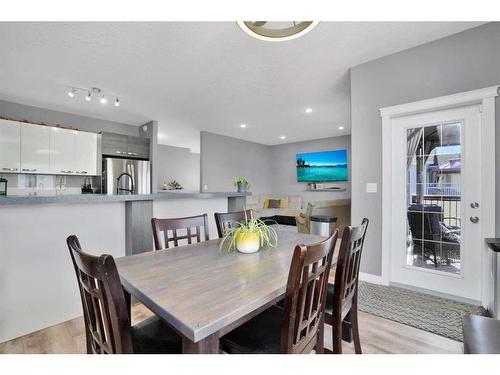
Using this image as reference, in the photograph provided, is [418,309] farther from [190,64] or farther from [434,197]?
[190,64]

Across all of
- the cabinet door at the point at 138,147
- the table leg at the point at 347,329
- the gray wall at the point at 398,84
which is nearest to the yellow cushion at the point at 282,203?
the cabinet door at the point at 138,147

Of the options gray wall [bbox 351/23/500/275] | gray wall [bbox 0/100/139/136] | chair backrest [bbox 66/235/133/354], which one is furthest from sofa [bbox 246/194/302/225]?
chair backrest [bbox 66/235/133/354]

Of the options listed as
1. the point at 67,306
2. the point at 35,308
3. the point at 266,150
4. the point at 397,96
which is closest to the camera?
the point at 35,308

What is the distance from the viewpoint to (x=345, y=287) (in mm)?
1358

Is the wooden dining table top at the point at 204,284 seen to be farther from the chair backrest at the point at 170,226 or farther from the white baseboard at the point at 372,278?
the white baseboard at the point at 372,278

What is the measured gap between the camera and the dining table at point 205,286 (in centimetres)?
76

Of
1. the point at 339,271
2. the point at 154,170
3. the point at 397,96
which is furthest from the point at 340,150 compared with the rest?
the point at 339,271

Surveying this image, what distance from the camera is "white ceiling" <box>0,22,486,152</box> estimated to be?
223 cm

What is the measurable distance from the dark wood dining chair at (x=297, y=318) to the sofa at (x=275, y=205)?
19.2ft

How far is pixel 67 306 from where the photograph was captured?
6.86 feet

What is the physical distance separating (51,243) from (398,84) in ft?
11.8

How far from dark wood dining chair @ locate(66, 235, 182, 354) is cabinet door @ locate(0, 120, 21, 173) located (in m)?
3.93

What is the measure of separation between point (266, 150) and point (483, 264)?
675 cm
